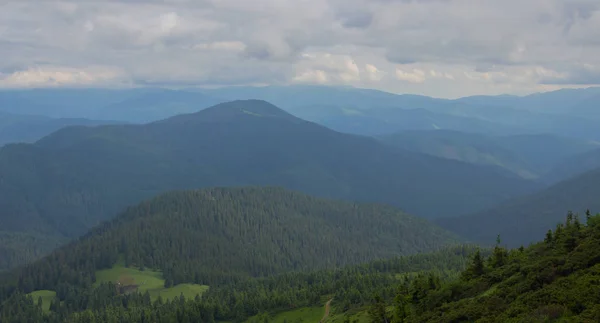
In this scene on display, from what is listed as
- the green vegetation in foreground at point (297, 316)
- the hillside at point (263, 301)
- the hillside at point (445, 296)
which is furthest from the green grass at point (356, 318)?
the green vegetation in foreground at point (297, 316)

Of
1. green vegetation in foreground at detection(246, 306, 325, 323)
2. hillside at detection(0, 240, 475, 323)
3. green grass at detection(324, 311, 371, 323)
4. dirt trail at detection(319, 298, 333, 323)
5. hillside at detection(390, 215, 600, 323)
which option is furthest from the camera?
hillside at detection(0, 240, 475, 323)

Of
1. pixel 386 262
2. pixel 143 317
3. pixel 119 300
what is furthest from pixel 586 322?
pixel 119 300

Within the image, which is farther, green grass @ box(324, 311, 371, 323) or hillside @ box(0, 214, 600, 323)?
green grass @ box(324, 311, 371, 323)

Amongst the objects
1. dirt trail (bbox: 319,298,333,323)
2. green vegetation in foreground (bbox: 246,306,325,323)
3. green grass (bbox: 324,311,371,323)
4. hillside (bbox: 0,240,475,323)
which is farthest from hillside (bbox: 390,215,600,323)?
green vegetation in foreground (bbox: 246,306,325,323)

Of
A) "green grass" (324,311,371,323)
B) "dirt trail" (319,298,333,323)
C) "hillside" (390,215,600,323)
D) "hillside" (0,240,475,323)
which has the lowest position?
"hillside" (0,240,475,323)

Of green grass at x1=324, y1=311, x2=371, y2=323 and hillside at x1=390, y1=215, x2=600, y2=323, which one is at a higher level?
hillside at x1=390, y1=215, x2=600, y2=323

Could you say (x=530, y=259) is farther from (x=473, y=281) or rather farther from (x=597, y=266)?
(x=597, y=266)

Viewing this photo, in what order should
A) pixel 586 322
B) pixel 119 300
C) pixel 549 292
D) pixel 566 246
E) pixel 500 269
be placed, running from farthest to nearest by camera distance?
pixel 119 300 < pixel 500 269 < pixel 566 246 < pixel 549 292 < pixel 586 322

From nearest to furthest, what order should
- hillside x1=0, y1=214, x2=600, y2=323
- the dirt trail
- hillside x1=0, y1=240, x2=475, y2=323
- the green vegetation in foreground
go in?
hillside x1=0, y1=214, x2=600, y2=323, the dirt trail, the green vegetation in foreground, hillside x1=0, y1=240, x2=475, y2=323

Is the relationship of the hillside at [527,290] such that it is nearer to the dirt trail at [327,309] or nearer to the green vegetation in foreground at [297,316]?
the dirt trail at [327,309]

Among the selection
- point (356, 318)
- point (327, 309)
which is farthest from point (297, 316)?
point (356, 318)

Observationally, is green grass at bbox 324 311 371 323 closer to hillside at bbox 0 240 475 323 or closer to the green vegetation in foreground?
hillside at bbox 0 240 475 323
